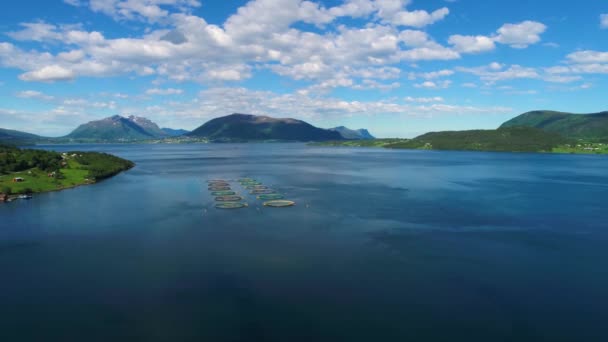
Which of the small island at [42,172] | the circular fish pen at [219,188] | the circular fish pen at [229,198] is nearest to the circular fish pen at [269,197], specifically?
the circular fish pen at [229,198]

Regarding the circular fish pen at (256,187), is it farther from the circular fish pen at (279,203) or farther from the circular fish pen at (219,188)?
the circular fish pen at (279,203)

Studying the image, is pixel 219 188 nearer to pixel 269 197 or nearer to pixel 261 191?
pixel 261 191

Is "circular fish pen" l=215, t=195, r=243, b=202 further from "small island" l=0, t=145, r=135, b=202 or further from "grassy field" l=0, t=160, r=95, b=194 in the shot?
"grassy field" l=0, t=160, r=95, b=194

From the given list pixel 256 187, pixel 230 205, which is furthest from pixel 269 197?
pixel 256 187

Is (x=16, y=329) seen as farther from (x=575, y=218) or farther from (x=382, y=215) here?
(x=575, y=218)

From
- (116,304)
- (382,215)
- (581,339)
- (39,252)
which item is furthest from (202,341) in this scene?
(382,215)

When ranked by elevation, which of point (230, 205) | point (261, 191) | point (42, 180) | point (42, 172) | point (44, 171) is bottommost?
point (230, 205)
